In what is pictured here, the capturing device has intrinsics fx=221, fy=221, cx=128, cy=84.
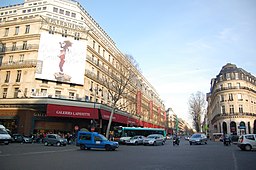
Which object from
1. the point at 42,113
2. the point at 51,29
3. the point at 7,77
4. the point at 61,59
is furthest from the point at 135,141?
the point at 7,77

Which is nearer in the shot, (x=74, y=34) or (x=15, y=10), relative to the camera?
(x=74, y=34)

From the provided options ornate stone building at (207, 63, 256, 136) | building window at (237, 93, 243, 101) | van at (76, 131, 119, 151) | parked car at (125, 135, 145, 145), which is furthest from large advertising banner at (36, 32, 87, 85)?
building window at (237, 93, 243, 101)

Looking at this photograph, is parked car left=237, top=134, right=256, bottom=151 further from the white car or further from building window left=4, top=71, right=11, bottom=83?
building window left=4, top=71, right=11, bottom=83

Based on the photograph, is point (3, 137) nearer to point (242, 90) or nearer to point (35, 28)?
point (35, 28)

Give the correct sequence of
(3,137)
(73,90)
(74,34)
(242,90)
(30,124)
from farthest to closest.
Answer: (242,90) → (74,34) → (73,90) → (30,124) → (3,137)

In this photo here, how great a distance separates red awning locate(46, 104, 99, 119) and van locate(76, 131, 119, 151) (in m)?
12.8

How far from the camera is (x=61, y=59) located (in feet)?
116

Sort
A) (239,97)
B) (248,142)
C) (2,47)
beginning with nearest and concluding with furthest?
(248,142)
(2,47)
(239,97)

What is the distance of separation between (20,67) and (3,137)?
Result: 619 inches

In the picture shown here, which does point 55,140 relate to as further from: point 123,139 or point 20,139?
point 123,139

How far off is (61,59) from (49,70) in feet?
8.59

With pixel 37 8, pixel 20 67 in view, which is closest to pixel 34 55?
pixel 20 67

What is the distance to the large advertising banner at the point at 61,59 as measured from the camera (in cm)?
3419

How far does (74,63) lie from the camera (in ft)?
118
